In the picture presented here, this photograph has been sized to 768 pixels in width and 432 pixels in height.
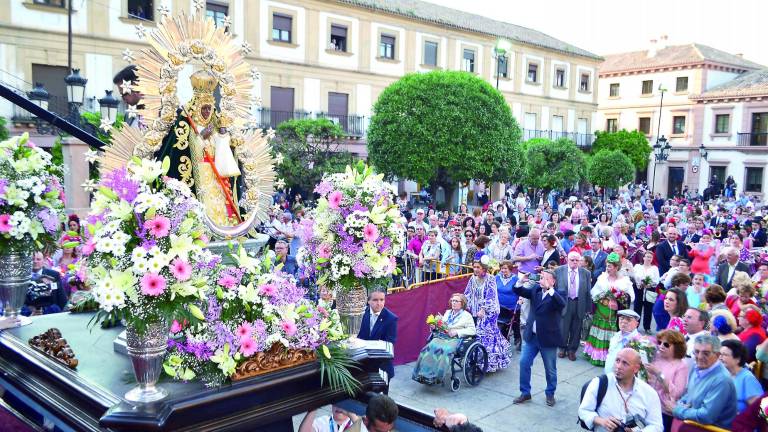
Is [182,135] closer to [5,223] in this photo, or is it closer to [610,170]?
[5,223]

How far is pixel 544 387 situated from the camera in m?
8.66

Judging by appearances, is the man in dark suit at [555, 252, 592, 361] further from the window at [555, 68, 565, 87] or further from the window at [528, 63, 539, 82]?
the window at [555, 68, 565, 87]

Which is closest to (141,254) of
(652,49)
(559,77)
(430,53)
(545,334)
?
(545,334)

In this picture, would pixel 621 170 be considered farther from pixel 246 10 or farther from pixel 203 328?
pixel 203 328

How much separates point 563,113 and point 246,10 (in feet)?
82.5

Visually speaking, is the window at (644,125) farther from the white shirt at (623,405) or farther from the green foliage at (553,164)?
the white shirt at (623,405)

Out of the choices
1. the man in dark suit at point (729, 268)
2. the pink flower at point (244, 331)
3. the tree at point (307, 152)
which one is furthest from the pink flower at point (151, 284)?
the tree at point (307, 152)

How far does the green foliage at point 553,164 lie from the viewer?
32531mm

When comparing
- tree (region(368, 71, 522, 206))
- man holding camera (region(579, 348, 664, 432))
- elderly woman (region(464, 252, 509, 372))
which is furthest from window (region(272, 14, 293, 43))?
man holding camera (region(579, 348, 664, 432))

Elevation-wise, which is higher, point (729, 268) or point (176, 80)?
point (176, 80)

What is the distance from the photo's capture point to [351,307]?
5285 mm

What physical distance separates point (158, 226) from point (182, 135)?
2026mm

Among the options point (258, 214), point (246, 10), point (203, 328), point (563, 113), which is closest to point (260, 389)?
point (203, 328)

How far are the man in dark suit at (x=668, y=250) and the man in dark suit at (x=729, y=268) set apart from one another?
1197 mm
